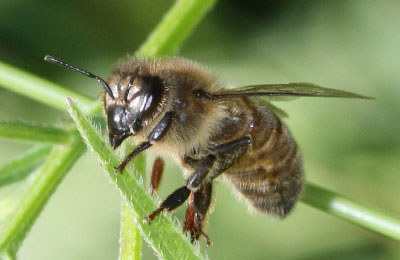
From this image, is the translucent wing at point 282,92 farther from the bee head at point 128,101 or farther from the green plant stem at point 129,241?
the green plant stem at point 129,241

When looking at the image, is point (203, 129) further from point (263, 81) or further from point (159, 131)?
point (263, 81)

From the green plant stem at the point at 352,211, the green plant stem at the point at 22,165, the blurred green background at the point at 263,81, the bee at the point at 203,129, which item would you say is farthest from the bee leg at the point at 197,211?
the blurred green background at the point at 263,81

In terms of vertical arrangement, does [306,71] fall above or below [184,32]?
above

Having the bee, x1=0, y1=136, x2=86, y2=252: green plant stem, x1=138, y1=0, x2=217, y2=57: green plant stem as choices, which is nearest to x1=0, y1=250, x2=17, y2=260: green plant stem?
x1=0, y1=136, x2=86, y2=252: green plant stem

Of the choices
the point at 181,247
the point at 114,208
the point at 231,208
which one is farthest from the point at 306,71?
the point at 181,247

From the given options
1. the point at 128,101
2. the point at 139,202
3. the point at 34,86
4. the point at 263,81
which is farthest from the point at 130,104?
the point at 263,81

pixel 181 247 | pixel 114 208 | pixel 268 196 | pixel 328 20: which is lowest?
pixel 114 208

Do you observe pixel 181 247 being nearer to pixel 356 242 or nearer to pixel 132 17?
pixel 356 242
